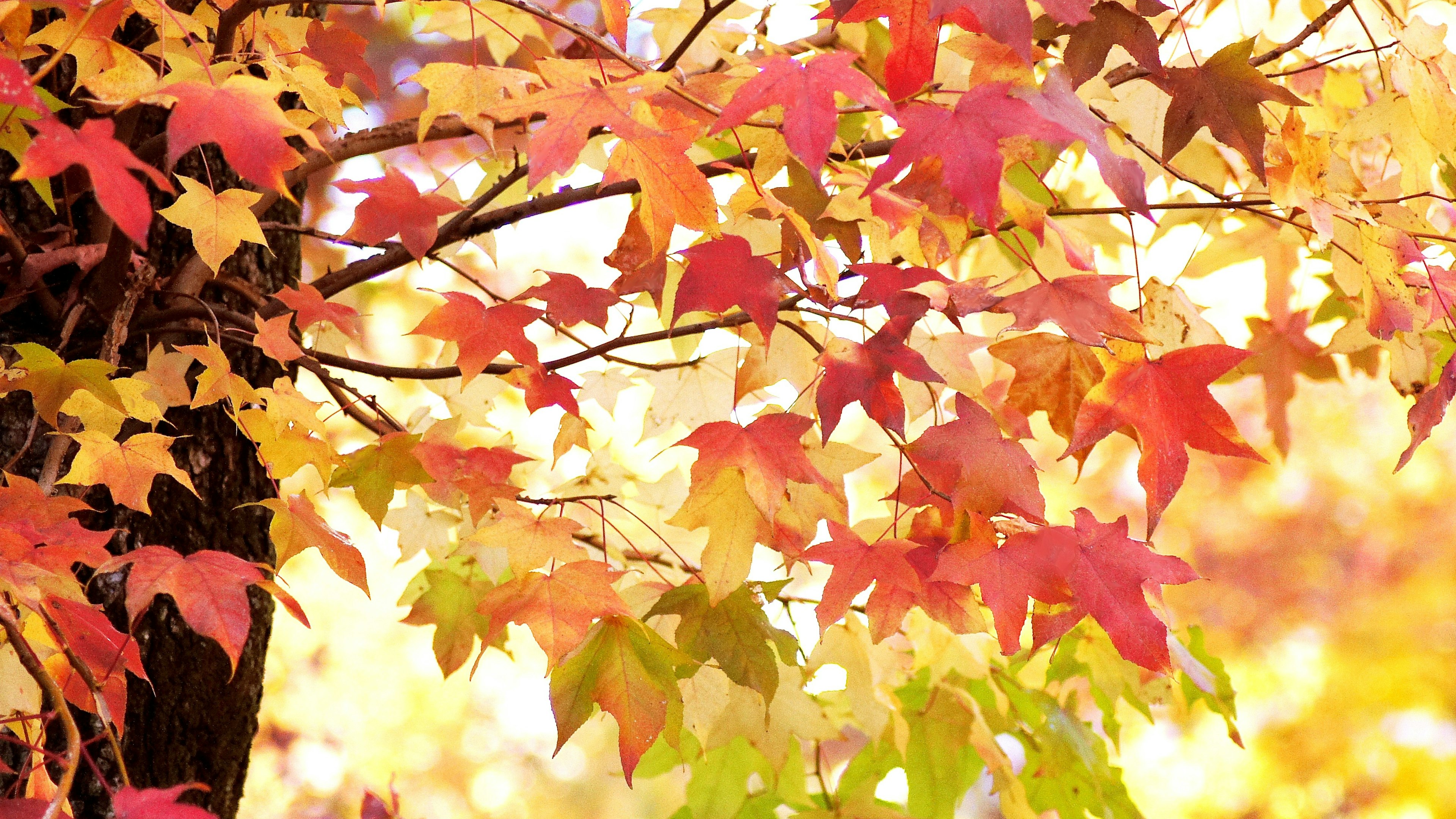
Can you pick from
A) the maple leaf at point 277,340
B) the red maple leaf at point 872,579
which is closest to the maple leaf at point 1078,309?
the red maple leaf at point 872,579

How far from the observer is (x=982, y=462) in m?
0.81

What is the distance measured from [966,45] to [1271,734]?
476cm

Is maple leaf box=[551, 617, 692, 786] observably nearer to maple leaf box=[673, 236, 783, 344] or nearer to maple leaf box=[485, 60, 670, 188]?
maple leaf box=[673, 236, 783, 344]

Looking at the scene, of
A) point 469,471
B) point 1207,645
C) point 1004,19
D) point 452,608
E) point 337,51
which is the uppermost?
point 1004,19

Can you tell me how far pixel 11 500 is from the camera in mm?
816

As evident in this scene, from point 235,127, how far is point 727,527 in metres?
0.49

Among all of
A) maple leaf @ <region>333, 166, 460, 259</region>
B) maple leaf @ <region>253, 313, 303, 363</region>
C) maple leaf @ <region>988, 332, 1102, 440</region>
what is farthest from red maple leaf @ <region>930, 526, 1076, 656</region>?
maple leaf @ <region>253, 313, 303, 363</region>

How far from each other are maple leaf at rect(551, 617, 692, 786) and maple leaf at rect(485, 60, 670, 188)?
1.29ft

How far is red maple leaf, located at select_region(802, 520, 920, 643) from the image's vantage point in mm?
869

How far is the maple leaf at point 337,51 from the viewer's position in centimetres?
108

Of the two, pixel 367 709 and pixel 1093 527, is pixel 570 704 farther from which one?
pixel 367 709

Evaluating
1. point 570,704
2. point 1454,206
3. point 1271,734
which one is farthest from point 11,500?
point 1271,734

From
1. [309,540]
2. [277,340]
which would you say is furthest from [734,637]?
[277,340]

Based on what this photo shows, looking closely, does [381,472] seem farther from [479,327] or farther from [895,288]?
[895,288]
